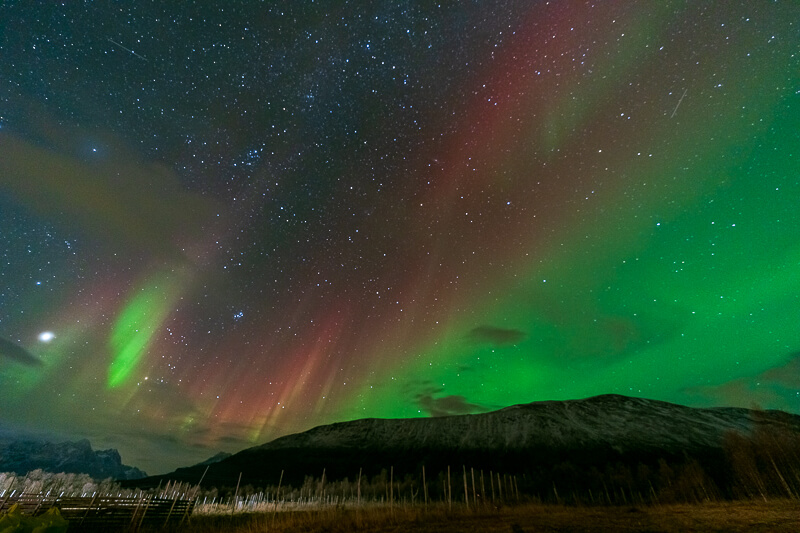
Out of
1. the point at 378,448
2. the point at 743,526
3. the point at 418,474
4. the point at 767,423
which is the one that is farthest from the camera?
the point at 378,448

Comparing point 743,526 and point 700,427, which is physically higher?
point 700,427

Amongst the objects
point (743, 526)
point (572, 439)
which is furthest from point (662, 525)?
point (572, 439)

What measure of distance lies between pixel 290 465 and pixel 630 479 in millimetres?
122584

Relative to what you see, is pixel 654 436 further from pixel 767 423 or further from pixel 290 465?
pixel 290 465

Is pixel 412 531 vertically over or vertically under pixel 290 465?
under

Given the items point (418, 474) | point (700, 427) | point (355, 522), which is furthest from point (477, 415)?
point (355, 522)

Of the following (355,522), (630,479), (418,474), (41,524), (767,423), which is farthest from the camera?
(418,474)

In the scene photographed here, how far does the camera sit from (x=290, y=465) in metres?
150

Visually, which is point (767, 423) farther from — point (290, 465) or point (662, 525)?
point (290, 465)

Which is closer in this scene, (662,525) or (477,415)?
(662,525)

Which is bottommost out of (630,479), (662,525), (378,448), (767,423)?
(662,525)

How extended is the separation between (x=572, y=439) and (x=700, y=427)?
44.6m

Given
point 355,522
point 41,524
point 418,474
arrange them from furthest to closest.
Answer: point 418,474
point 355,522
point 41,524

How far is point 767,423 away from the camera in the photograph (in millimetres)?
60094
